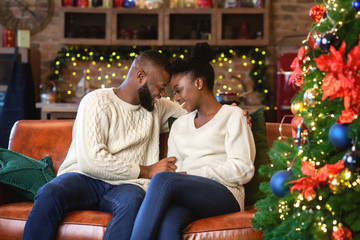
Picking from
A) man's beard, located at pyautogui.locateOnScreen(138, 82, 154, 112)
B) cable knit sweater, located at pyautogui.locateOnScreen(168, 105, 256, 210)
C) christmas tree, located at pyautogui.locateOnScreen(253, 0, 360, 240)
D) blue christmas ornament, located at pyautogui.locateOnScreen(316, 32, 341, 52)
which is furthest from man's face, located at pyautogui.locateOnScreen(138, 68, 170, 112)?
blue christmas ornament, located at pyautogui.locateOnScreen(316, 32, 341, 52)

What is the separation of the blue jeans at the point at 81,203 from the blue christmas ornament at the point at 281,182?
0.73 meters

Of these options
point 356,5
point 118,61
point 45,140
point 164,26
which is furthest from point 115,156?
point 118,61

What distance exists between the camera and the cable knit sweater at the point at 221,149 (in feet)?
7.08

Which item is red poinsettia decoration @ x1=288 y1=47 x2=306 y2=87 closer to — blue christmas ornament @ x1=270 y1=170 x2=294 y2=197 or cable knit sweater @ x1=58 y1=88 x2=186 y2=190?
blue christmas ornament @ x1=270 y1=170 x2=294 y2=197

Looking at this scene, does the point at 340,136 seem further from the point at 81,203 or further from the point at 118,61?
the point at 118,61

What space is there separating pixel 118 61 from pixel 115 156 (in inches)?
122

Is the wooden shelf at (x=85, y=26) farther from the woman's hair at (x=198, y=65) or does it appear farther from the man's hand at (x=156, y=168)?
the man's hand at (x=156, y=168)

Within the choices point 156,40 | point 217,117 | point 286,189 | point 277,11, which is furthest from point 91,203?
point 277,11

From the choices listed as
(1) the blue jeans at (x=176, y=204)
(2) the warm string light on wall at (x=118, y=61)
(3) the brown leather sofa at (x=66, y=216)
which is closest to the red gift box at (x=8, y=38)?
(2) the warm string light on wall at (x=118, y=61)

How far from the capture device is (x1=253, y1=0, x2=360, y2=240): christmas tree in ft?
4.42

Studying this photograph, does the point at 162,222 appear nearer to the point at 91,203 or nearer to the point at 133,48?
the point at 91,203

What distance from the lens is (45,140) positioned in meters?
2.71

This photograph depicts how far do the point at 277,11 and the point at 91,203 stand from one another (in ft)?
12.0

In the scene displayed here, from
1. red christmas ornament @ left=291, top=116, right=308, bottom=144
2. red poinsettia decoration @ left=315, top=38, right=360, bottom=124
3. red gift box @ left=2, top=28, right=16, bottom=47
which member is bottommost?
red christmas ornament @ left=291, top=116, right=308, bottom=144
